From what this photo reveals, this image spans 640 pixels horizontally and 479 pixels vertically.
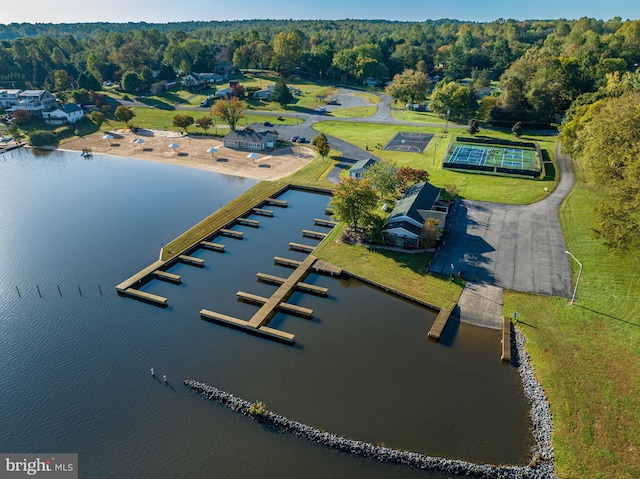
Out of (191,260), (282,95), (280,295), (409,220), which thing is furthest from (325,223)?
(282,95)

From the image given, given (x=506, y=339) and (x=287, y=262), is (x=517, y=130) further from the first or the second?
(x=287, y=262)

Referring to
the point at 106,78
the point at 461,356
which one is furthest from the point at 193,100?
the point at 461,356

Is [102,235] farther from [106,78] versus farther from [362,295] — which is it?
[106,78]

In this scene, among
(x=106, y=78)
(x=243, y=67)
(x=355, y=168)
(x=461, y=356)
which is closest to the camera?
(x=461, y=356)

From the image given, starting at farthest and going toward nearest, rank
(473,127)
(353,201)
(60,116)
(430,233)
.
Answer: (60,116), (473,127), (353,201), (430,233)

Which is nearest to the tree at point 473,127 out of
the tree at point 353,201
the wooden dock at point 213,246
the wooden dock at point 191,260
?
the tree at point 353,201
